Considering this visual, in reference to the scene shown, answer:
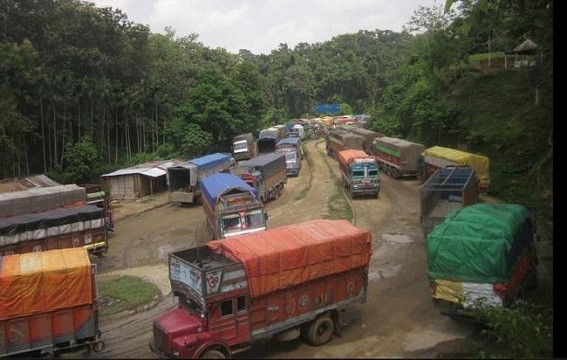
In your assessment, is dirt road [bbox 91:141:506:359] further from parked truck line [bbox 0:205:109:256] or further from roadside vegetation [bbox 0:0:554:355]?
roadside vegetation [bbox 0:0:554:355]

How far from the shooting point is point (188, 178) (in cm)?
3509

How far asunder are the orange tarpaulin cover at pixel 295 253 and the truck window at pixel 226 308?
571 millimetres

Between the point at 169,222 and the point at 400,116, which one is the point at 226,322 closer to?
the point at 169,222

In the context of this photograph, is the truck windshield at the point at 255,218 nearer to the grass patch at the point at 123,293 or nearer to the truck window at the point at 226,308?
the grass patch at the point at 123,293

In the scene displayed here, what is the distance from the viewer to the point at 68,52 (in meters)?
41.2

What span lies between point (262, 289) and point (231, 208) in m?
8.79

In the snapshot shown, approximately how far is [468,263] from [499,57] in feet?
126

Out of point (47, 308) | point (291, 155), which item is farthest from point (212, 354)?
point (291, 155)

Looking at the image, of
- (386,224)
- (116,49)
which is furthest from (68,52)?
(386,224)

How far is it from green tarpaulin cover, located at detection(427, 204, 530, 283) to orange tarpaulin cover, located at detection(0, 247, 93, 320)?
9234 mm

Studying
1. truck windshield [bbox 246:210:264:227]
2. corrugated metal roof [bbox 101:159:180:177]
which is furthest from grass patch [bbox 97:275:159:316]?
corrugated metal roof [bbox 101:159:180:177]

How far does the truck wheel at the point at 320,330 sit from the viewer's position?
13352mm

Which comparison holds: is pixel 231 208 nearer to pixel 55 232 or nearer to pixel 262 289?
pixel 55 232

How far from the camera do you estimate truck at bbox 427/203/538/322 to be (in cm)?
1268
